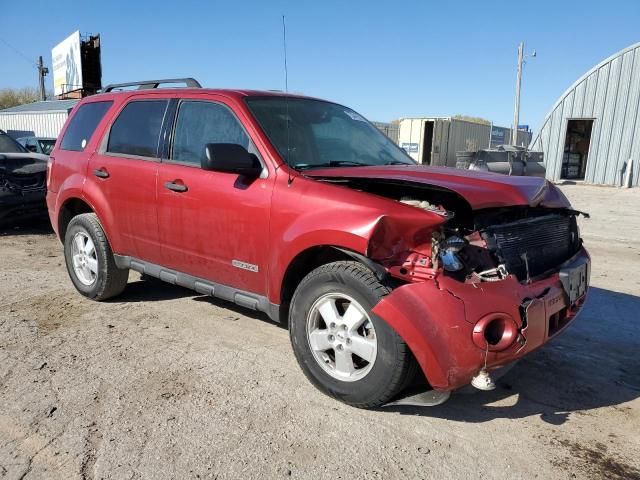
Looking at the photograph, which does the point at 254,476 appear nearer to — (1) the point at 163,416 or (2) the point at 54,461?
(1) the point at 163,416

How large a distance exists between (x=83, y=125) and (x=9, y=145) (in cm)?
557

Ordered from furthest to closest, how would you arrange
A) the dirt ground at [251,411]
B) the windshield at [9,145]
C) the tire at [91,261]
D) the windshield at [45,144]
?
the windshield at [45,144], the windshield at [9,145], the tire at [91,261], the dirt ground at [251,411]

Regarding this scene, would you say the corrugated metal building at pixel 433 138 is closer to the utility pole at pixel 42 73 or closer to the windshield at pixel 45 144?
the windshield at pixel 45 144

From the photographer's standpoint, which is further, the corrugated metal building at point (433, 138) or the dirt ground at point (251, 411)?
the corrugated metal building at point (433, 138)

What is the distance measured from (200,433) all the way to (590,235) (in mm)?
8284

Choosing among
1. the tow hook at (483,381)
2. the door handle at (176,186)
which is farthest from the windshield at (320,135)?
the tow hook at (483,381)

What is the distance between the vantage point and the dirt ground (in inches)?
99.8

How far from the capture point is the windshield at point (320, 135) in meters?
3.65

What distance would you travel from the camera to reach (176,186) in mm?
3924

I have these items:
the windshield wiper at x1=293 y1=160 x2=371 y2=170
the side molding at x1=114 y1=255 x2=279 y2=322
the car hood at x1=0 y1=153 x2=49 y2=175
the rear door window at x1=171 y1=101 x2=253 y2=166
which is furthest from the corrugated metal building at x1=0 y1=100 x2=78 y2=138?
the windshield wiper at x1=293 y1=160 x2=371 y2=170

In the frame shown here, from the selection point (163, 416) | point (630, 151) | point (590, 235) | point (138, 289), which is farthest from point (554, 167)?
point (163, 416)

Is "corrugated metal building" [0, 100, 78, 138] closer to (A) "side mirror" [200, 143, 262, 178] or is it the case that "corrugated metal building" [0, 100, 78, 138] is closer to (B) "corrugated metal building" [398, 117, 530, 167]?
(B) "corrugated metal building" [398, 117, 530, 167]

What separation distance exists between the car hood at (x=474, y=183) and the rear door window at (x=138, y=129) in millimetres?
1634

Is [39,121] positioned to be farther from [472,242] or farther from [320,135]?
[472,242]
